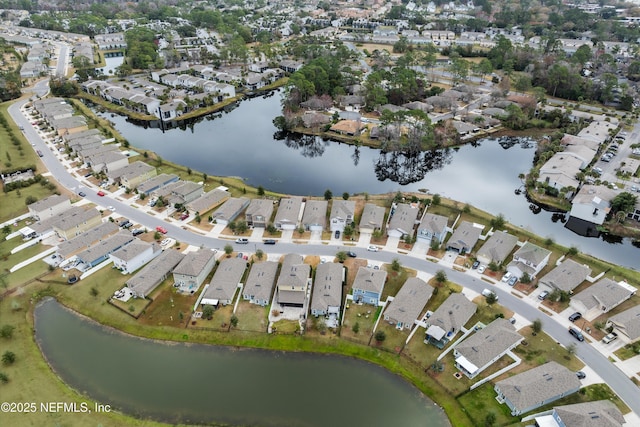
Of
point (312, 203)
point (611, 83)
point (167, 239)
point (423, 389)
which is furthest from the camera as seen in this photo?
point (611, 83)

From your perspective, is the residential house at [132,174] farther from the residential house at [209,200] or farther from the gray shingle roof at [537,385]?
the gray shingle roof at [537,385]

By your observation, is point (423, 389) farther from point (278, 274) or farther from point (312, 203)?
point (312, 203)

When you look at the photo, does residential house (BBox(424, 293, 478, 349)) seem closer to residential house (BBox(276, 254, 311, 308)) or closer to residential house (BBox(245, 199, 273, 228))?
residential house (BBox(276, 254, 311, 308))

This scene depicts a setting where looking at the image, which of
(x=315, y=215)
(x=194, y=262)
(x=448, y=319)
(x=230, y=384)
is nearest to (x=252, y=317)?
(x=230, y=384)

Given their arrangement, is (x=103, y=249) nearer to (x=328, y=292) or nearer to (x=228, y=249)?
(x=228, y=249)

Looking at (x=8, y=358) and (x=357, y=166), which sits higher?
(x=8, y=358)

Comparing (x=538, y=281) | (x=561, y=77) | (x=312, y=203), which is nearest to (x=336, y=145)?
(x=312, y=203)

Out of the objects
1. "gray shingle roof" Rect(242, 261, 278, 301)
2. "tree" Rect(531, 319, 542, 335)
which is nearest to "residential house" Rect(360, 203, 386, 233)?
"gray shingle roof" Rect(242, 261, 278, 301)
